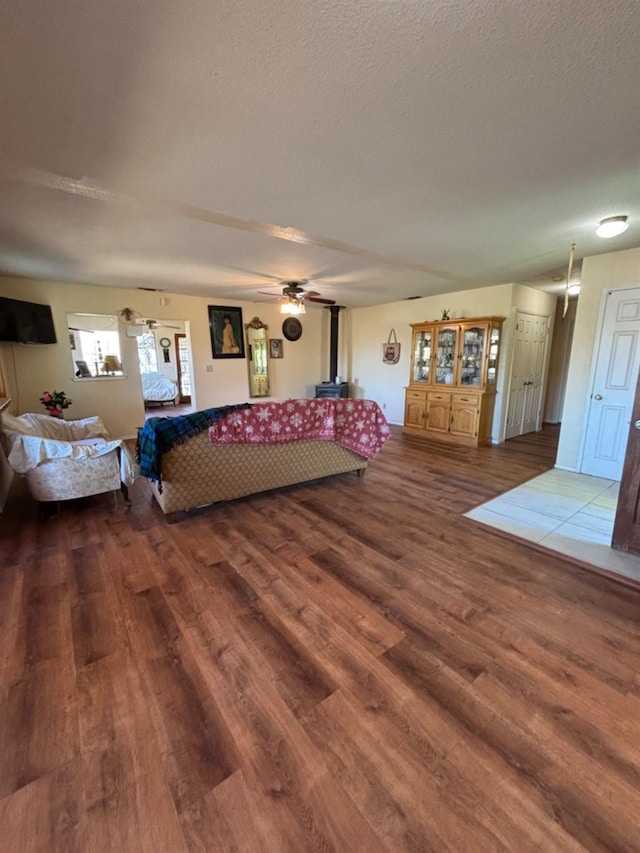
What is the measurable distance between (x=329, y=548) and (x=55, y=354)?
5.04 metres

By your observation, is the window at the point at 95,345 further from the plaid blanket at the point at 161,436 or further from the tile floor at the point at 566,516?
the tile floor at the point at 566,516

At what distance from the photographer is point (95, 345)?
6.57 metres

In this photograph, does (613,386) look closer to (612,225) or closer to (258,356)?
(612,225)

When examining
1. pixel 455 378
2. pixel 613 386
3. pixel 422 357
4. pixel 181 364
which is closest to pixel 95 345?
pixel 181 364

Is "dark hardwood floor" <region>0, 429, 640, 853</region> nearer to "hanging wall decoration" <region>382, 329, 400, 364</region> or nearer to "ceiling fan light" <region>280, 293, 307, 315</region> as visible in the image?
"ceiling fan light" <region>280, 293, 307, 315</region>

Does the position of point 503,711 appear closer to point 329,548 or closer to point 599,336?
point 329,548

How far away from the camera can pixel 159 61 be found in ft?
4.18

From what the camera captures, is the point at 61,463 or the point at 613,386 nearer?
the point at 61,463

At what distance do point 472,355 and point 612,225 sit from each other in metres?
2.77

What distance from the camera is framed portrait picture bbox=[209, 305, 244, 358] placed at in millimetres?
6305

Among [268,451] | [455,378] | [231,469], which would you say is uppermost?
[455,378]

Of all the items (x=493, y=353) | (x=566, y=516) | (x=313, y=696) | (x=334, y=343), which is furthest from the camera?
(x=334, y=343)

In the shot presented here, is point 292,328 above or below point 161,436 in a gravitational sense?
above

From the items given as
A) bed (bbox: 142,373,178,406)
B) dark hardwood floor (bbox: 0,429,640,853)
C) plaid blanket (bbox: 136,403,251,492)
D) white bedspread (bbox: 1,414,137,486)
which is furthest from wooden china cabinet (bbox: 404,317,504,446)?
bed (bbox: 142,373,178,406)
